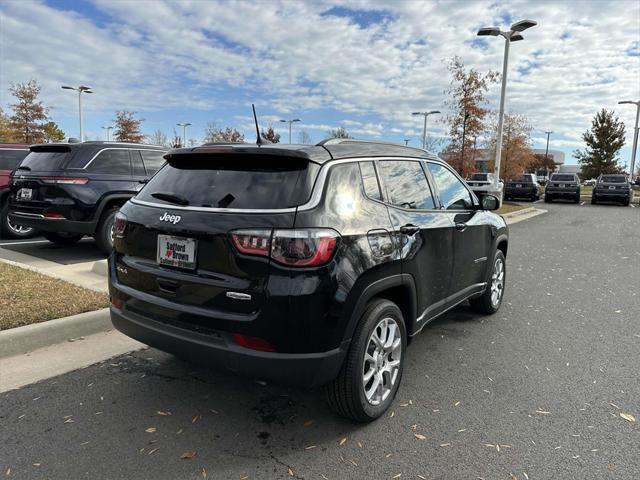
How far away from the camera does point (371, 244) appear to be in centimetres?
295

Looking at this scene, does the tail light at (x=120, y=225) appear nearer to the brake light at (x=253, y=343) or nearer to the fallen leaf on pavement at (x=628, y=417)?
the brake light at (x=253, y=343)

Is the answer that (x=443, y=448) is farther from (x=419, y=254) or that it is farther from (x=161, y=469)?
(x=161, y=469)

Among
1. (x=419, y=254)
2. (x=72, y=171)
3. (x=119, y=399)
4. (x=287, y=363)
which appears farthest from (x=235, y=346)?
(x=72, y=171)

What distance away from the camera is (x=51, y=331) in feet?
13.6

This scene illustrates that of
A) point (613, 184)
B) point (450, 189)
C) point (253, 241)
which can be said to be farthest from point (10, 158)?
point (613, 184)

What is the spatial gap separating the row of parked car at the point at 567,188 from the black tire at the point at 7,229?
69.1 feet

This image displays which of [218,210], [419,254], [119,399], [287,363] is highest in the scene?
[218,210]

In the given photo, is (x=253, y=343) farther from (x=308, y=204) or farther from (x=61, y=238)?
(x=61, y=238)

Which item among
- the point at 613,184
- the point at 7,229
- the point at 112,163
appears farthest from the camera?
the point at 613,184

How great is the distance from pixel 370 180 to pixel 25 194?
6.49m

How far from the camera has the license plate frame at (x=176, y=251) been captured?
111 inches

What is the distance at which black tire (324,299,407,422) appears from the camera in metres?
2.88

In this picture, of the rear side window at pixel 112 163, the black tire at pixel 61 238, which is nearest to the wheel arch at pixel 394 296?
the rear side window at pixel 112 163

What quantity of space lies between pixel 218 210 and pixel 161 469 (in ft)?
4.73
